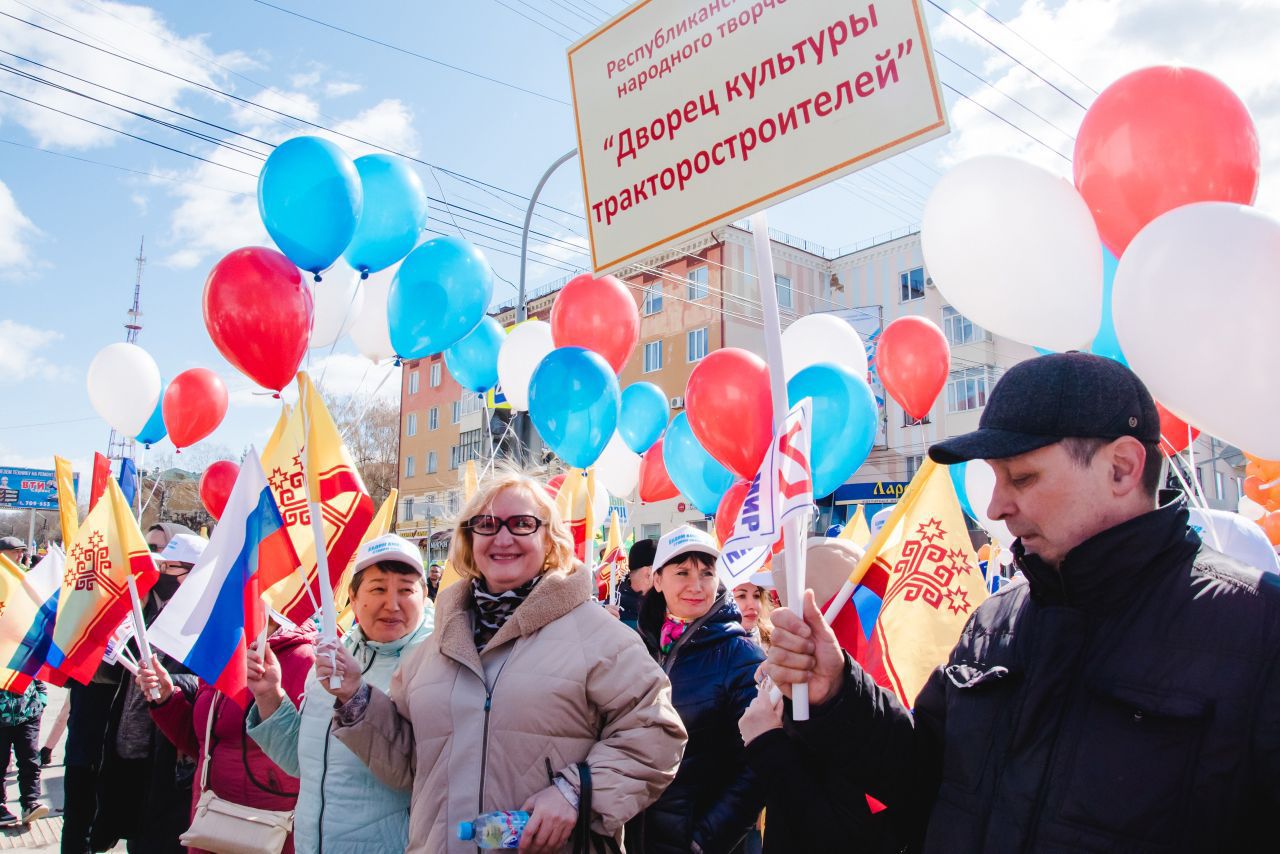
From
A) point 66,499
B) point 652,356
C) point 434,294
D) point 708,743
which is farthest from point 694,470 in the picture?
point 652,356

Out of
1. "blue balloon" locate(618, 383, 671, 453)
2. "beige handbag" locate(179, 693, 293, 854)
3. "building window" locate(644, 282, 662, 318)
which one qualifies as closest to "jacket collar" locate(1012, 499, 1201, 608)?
"beige handbag" locate(179, 693, 293, 854)

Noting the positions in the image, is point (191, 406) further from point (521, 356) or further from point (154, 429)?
point (521, 356)

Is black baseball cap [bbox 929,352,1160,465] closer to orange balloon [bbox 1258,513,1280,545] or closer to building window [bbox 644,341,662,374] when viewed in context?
orange balloon [bbox 1258,513,1280,545]

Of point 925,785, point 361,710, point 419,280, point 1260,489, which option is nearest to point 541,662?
point 361,710


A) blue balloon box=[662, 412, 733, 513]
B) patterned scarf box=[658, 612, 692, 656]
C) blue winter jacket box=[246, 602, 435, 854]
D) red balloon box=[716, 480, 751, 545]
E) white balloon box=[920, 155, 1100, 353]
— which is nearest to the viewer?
blue winter jacket box=[246, 602, 435, 854]

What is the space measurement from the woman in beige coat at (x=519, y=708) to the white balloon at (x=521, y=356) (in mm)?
4766

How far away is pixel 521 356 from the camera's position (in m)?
7.27

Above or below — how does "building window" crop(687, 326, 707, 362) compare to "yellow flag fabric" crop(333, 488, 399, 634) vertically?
above

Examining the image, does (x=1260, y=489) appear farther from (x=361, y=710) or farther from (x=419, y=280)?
(x=361, y=710)

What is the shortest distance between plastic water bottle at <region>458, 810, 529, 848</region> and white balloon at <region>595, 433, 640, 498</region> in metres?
6.40

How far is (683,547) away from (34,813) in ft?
19.0

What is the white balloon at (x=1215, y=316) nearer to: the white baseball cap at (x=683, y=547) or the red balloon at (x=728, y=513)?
the white baseball cap at (x=683, y=547)

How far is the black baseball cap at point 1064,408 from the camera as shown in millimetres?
1463

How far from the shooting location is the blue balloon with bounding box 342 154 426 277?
13.9 ft
